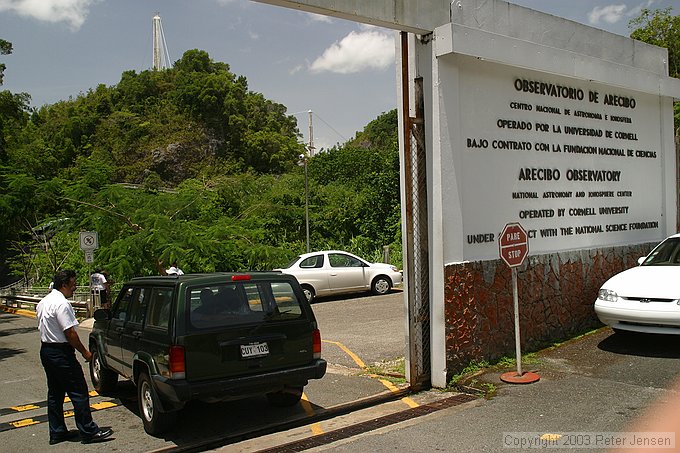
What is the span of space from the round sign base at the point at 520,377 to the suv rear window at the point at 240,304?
2965 mm

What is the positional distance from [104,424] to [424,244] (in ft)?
14.6

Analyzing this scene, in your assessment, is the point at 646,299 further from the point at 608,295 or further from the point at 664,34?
the point at 664,34

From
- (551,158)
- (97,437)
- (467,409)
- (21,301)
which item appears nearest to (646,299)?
(551,158)

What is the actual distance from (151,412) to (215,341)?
3.72 feet

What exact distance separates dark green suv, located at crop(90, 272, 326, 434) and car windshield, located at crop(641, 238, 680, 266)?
633 centimetres

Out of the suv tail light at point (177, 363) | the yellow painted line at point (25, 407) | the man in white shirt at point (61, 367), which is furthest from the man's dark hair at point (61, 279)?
the yellow painted line at point (25, 407)

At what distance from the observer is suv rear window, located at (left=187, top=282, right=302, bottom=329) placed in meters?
6.68

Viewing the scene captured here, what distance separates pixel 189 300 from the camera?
6648 mm

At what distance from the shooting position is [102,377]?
28.9 feet

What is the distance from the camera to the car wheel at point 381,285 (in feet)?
67.7

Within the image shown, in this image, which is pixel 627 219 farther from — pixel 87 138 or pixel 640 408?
pixel 87 138

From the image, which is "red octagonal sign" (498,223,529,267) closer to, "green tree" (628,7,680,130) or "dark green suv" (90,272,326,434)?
"dark green suv" (90,272,326,434)

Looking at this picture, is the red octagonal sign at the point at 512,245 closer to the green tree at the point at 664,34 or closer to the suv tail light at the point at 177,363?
the suv tail light at the point at 177,363

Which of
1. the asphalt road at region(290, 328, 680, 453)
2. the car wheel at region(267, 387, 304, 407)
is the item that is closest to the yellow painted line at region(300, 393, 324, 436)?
the car wheel at region(267, 387, 304, 407)
